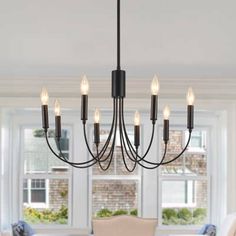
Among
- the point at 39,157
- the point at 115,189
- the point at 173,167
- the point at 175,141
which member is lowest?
the point at 115,189

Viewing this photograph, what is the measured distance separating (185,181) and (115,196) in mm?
1052

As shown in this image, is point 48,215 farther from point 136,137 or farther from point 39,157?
point 136,137

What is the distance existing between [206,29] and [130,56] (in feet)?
2.99

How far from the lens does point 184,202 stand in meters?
6.61

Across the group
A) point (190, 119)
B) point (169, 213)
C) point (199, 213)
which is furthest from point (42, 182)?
point (190, 119)

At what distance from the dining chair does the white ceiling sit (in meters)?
1.57

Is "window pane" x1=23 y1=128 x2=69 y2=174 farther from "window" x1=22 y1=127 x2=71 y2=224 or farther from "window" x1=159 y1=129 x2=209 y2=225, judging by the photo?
"window" x1=159 y1=129 x2=209 y2=225

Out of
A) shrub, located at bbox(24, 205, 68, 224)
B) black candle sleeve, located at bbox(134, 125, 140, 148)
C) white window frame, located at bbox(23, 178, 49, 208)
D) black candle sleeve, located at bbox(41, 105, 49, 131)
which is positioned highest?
black candle sleeve, located at bbox(41, 105, 49, 131)

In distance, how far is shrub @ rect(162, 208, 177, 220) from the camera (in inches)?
257

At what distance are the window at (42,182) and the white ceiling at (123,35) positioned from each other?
1.92 meters

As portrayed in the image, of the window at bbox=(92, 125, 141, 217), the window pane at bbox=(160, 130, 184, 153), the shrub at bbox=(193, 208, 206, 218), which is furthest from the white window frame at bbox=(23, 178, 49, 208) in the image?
the shrub at bbox=(193, 208, 206, 218)

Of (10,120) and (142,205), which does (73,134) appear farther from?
(142,205)

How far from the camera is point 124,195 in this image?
6598 millimetres

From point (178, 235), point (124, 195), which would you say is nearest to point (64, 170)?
point (124, 195)
